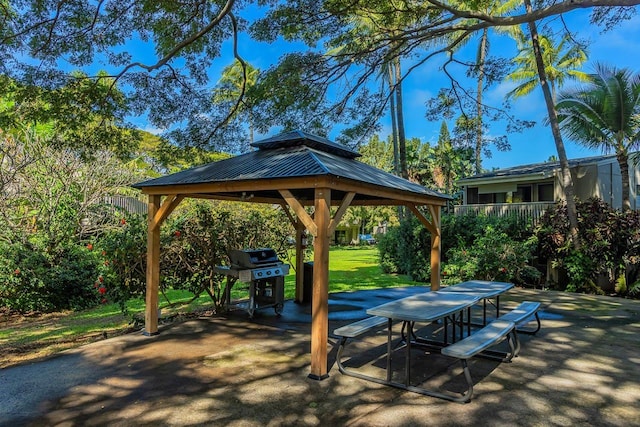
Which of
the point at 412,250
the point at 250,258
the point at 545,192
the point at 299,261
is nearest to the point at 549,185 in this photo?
the point at 545,192

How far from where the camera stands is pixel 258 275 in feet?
23.1

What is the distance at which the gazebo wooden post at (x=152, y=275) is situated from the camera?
6297 mm

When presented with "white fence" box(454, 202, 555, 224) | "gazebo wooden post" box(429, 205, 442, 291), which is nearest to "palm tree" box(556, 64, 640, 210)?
"white fence" box(454, 202, 555, 224)

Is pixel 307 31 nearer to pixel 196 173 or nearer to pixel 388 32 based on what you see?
pixel 388 32

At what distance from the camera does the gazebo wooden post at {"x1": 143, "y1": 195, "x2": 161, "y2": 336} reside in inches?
248

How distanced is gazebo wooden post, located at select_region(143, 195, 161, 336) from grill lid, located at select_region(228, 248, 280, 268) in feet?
4.61

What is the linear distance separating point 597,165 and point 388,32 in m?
10.9

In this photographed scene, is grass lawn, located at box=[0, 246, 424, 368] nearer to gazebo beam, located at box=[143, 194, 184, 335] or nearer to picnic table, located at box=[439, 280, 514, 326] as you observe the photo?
gazebo beam, located at box=[143, 194, 184, 335]

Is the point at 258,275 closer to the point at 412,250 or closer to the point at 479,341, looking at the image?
the point at 479,341

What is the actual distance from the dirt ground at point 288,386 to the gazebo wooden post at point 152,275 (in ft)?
0.72

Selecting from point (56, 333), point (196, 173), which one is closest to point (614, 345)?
point (196, 173)

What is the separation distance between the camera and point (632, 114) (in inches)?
466

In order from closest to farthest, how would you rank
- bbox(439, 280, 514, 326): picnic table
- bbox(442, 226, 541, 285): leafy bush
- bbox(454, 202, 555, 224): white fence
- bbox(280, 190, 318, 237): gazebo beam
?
bbox(280, 190, 318, 237): gazebo beam, bbox(439, 280, 514, 326): picnic table, bbox(442, 226, 541, 285): leafy bush, bbox(454, 202, 555, 224): white fence

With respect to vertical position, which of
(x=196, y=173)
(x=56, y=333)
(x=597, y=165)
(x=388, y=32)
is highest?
(x=388, y=32)
